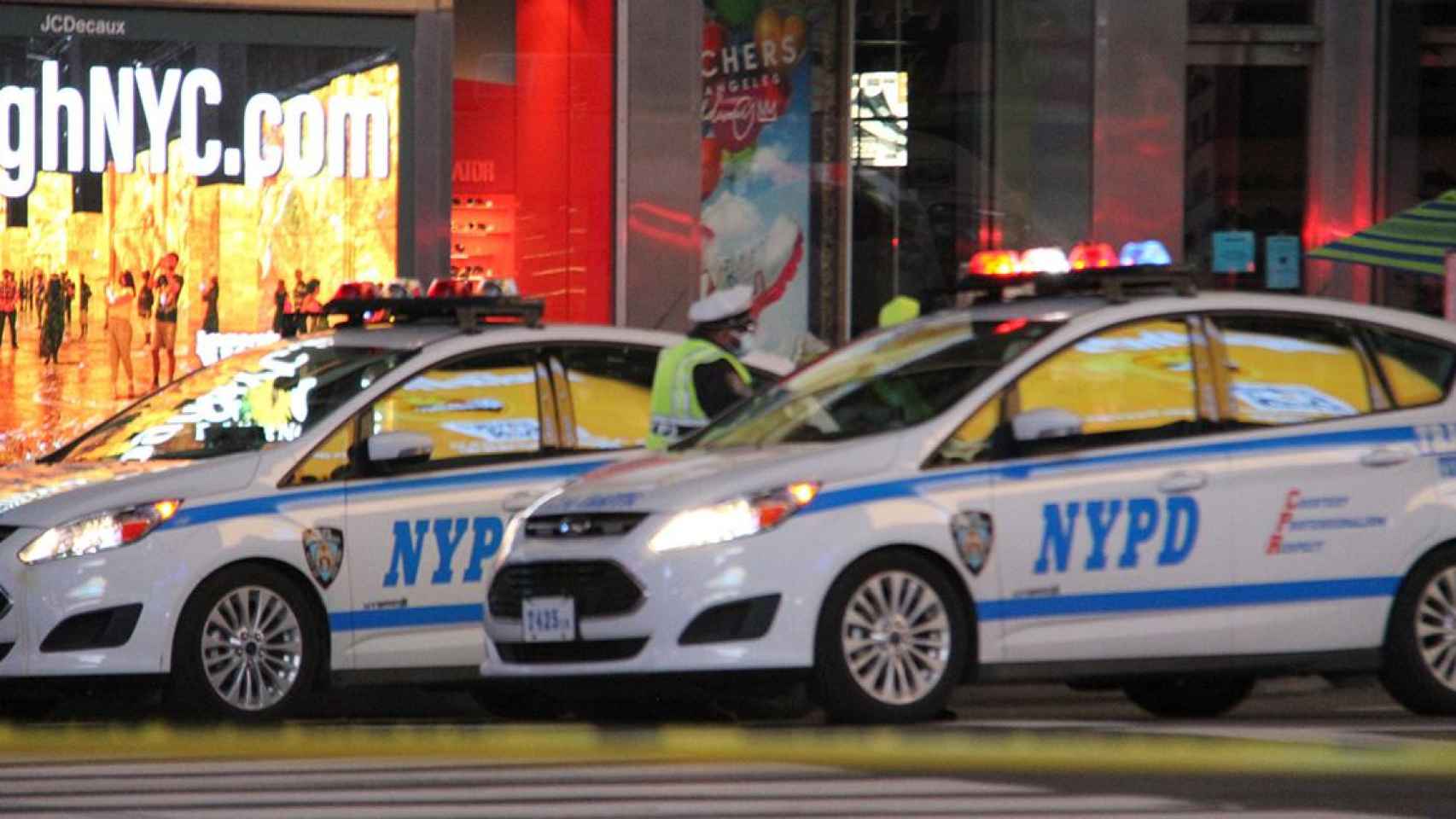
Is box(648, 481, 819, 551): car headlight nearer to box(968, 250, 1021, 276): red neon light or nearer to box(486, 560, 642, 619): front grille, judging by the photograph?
box(486, 560, 642, 619): front grille

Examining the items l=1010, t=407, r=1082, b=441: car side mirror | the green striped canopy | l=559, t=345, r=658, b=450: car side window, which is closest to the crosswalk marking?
l=1010, t=407, r=1082, b=441: car side mirror

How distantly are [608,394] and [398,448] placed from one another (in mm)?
1139

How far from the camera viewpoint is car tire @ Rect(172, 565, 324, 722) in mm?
11086

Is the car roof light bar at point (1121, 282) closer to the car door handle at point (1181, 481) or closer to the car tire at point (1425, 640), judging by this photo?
the car door handle at point (1181, 481)

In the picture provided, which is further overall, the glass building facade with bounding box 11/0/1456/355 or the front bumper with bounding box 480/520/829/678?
the glass building facade with bounding box 11/0/1456/355

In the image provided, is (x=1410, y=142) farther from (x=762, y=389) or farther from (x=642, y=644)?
(x=642, y=644)

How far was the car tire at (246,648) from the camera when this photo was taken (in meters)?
11.1

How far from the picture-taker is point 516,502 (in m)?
11.7

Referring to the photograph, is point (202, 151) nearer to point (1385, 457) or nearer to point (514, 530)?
point (514, 530)

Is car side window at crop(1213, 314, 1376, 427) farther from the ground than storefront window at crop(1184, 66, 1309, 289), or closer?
closer

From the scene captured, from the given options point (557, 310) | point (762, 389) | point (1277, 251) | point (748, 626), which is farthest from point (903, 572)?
point (1277, 251)

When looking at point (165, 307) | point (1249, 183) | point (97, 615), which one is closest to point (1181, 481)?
point (97, 615)

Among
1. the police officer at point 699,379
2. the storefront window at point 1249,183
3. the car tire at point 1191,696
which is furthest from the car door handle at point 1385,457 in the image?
the storefront window at point 1249,183

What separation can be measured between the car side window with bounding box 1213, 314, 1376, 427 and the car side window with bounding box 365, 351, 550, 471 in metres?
2.83
